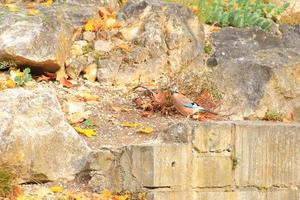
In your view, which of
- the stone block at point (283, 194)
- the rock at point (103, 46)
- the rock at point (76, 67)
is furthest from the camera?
the rock at point (103, 46)

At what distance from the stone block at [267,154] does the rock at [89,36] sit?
3.04m

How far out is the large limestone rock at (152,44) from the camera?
970 cm

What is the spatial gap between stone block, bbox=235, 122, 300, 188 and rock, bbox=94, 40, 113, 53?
2785mm

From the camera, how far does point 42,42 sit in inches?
359

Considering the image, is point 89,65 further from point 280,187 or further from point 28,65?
point 280,187

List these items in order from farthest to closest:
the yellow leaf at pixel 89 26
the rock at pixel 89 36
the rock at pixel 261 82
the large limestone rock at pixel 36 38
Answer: the yellow leaf at pixel 89 26, the rock at pixel 89 36, the rock at pixel 261 82, the large limestone rock at pixel 36 38

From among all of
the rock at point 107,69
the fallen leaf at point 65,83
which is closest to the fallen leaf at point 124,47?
the rock at point 107,69

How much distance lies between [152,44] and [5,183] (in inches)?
144

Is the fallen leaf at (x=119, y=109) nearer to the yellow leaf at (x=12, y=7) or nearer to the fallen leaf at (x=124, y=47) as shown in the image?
the fallen leaf at (x=124, y=47)

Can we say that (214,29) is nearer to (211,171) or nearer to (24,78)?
(24,78)

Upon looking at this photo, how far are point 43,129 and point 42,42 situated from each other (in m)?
2.05

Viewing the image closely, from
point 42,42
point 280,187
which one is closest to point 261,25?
point 42,42

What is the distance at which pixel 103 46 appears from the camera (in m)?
9.87

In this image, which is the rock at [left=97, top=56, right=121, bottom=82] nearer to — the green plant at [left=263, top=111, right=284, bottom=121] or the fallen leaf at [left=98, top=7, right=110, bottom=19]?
the fallen leaf at [left=98, top=7, right=110, bottom=19]
